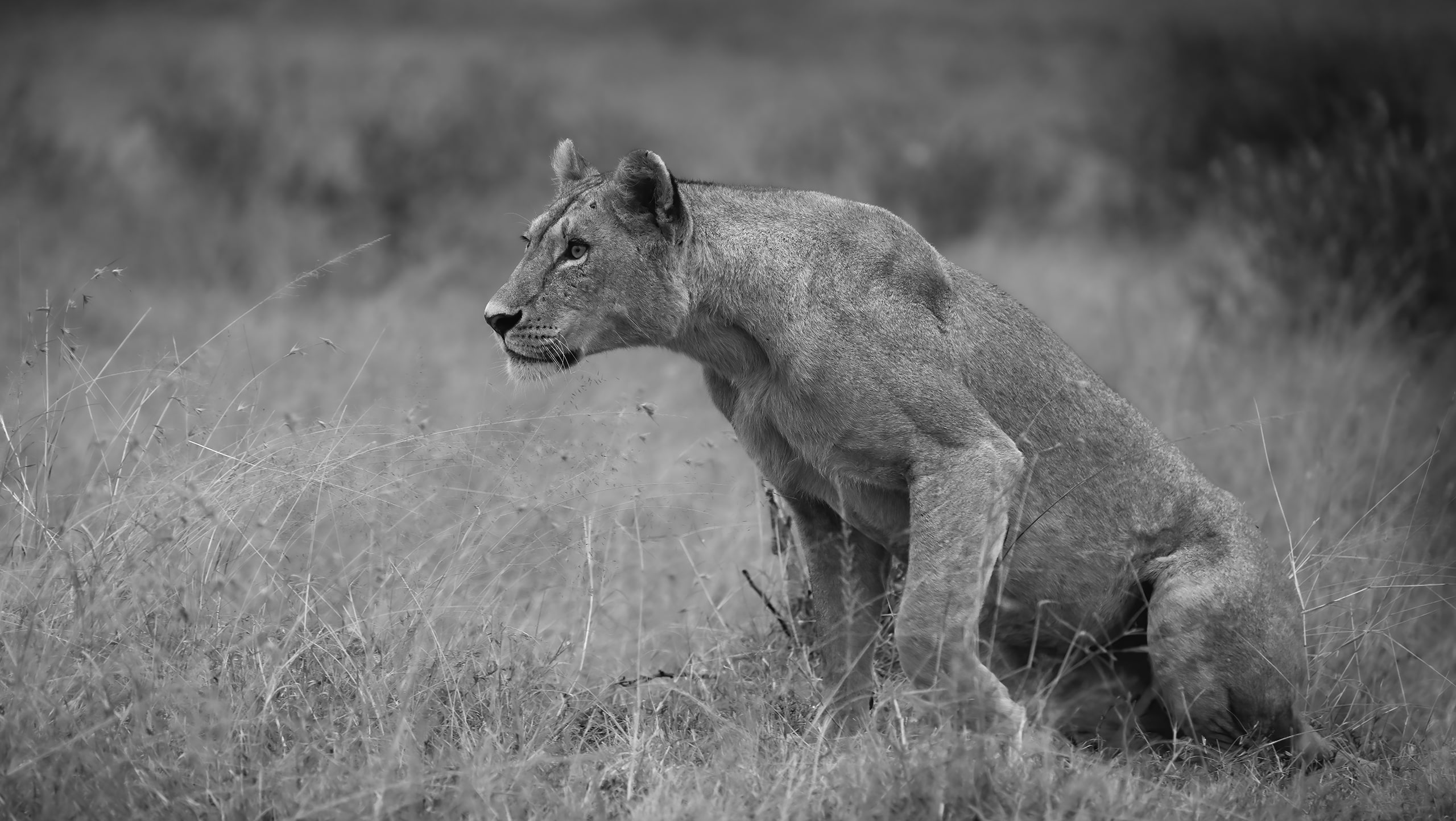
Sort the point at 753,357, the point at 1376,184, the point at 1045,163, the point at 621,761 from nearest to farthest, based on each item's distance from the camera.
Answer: the point at 621,761 → the point at 753,357 → the point at 1376,184 → the point at 1045,163

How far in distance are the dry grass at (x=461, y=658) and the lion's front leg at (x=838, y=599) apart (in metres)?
0.13

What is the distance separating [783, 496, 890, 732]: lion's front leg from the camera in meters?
4.91

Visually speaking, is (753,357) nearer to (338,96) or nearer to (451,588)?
(451,588)

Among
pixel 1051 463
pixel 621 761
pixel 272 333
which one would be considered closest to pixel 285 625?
pixel 621 761

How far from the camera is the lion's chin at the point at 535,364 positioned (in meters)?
4.76

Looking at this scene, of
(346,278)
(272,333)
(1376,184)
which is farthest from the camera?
(346,278)

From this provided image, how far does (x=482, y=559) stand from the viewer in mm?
5211

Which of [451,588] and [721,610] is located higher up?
[451,588]

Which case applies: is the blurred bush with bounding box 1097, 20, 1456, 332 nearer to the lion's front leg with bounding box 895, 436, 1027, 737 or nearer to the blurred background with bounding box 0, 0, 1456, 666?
the blurred background with bounding box 0, 0, 1456, 666

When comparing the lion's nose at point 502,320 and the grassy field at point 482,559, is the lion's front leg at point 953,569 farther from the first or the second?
the lion's nose at point 502,320

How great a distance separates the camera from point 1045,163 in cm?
2559

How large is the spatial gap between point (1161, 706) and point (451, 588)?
283cm

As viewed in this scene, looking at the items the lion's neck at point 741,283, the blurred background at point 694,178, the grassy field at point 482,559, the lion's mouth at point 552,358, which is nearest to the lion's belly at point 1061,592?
the grassy field at point 482,559

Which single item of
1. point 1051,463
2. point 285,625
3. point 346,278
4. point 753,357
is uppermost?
point 753,357
